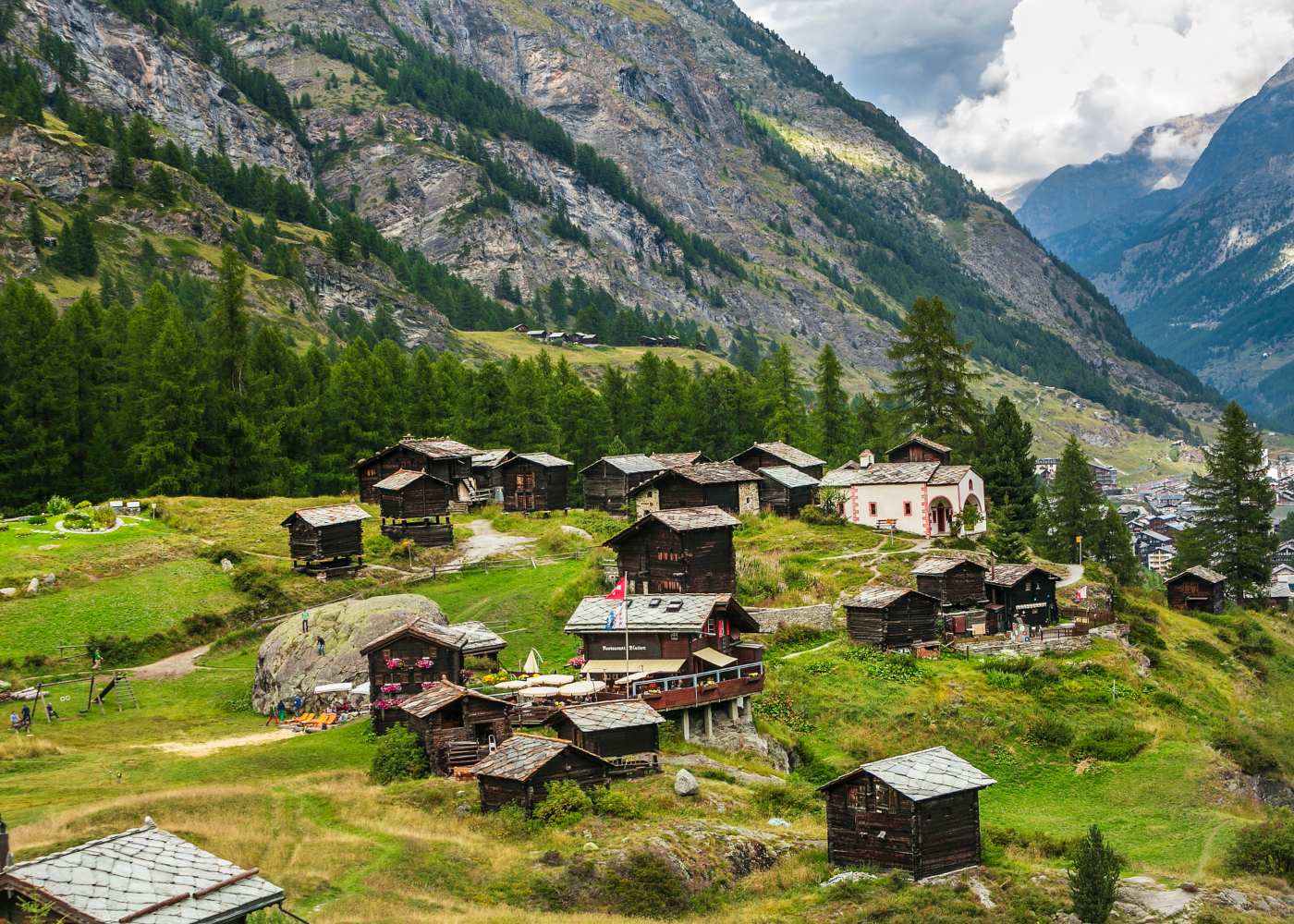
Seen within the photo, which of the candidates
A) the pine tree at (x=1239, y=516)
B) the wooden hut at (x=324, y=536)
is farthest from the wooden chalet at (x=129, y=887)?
the pine tree at (x=1239, y=516)

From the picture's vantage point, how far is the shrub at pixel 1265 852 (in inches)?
1501

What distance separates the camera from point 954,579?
6544 cm

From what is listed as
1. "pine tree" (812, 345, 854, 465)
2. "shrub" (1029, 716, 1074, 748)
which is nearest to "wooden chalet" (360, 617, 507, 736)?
"shrub" (1029, 716, 1074, 748)

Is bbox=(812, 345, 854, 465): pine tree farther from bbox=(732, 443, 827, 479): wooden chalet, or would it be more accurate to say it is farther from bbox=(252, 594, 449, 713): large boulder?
bbox=(252, 594, 449, 713): large boulder

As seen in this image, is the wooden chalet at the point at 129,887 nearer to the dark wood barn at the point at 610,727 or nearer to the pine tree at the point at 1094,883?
the dark wood barn at the point at 610,727

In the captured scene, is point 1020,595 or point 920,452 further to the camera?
point 920,452

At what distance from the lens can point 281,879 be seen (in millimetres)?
29531

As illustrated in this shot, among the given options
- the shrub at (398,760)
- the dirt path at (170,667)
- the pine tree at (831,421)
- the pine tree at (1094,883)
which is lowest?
the pine tree at (1094,883)

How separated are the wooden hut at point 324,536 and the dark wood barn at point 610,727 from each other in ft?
96.7

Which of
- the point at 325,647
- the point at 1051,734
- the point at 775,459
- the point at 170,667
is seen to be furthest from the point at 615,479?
the point at 1051,734

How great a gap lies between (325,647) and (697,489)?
3587cm

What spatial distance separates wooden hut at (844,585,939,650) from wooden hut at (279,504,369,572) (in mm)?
29406

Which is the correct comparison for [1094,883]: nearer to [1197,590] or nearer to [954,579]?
[954,579]

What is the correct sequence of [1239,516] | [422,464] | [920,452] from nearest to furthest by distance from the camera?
[422,464] → [920,452] → [1239,516]
